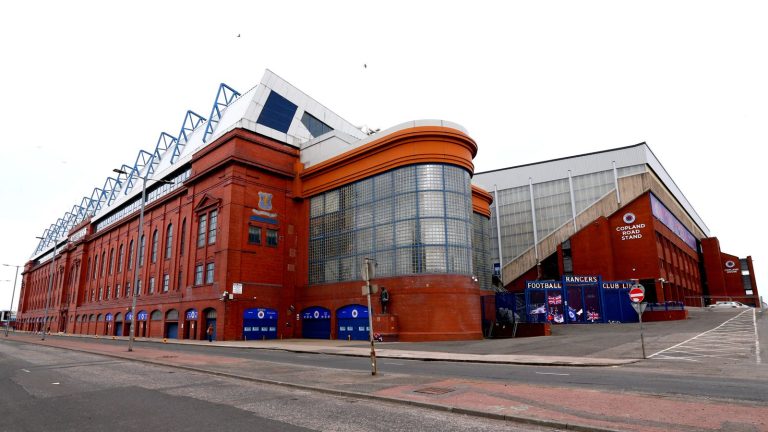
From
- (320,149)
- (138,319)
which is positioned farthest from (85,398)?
(138,319)

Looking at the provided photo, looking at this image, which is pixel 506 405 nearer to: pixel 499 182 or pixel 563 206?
pixel 563 206

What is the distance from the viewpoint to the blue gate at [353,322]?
36.1m

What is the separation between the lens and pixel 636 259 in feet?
175

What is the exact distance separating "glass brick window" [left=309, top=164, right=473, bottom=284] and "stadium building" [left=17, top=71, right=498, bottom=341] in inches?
3.8

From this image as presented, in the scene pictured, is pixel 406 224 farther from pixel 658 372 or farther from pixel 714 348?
pixel 658 372

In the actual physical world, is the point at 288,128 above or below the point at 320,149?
above

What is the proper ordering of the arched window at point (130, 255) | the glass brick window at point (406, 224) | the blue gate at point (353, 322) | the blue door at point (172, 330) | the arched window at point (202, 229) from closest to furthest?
the glass brick window at point (406, 224) < the blue gate at point (353, 322) < the arched window at point (202, 229) < the blue door at point (172, 330) < the arched window at point (130, 255)

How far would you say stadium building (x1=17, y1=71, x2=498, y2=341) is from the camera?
3378 centimetres

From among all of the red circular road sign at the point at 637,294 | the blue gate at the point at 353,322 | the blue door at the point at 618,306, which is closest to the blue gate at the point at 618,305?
the blue door at the point at 618,306

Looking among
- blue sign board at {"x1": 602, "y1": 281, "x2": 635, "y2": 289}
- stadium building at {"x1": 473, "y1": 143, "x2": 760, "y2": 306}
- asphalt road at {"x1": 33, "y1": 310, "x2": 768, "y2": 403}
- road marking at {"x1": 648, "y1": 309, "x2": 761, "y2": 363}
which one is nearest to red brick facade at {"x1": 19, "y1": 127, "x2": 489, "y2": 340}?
asphalt road at {"x1": 33, "y1": 310, "x2": 768, "y2": 403}

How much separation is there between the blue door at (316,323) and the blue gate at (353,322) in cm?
145

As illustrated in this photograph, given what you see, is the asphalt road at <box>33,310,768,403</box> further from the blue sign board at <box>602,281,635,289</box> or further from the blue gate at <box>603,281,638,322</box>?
the blue sign board at <box>602,281,635,289</box>

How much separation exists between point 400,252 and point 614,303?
21706mm

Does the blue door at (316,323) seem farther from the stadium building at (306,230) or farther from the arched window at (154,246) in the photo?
the arched window at (154,246)
